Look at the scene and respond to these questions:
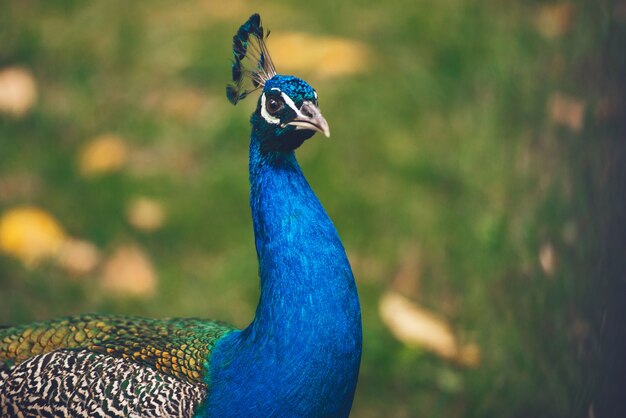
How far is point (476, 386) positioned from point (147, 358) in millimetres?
1258

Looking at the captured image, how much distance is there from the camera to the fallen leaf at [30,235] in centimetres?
371

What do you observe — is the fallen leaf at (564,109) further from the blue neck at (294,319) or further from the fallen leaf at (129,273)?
the fallen leaf at (129,273)

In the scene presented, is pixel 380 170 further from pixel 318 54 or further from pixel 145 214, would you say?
pixel 145 214

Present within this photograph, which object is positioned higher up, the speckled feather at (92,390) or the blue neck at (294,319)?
the blue neck at (294,319)

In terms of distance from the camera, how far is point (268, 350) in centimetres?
233

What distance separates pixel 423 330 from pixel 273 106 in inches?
56.5

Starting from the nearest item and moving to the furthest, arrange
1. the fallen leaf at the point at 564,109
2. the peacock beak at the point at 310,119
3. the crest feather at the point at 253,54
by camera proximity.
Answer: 1. the peacock beak at the point at 310,119
2. the crest feather at the point at 253,54
3. the fallen leaf at the point at 564,109

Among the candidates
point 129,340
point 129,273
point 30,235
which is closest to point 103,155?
point 30,235

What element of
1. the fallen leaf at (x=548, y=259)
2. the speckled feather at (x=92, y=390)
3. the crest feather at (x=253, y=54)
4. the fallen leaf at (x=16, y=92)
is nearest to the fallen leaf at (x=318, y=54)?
the fallen leaf at (x=16, y=92)

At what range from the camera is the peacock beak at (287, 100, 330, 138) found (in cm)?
223

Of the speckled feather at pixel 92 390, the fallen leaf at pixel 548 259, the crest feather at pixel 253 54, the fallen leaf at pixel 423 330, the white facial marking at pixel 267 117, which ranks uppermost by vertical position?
the crest feather at pixel 253 54

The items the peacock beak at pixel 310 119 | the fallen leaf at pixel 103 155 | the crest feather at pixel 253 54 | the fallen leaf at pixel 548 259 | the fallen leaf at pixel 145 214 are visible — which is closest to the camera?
the peacock beak at pixel 310 119

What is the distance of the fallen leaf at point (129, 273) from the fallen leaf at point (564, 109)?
1743 millimetres

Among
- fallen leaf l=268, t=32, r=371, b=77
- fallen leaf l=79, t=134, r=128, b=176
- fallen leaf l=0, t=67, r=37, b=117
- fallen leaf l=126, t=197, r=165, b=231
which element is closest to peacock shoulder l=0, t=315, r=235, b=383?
fallen leaf l=126, t=197, r=165, b=231
